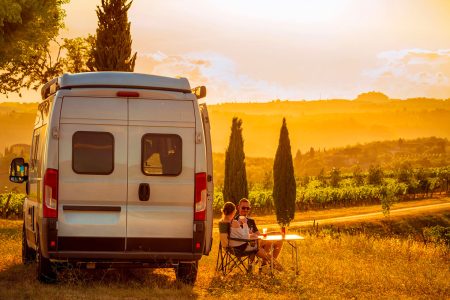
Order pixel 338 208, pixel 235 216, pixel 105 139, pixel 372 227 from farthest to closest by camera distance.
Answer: pixel 338 208, pixel 372 227, pixel 235 216, pixel 105 139

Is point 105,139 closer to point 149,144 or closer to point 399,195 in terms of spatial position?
point 149,144

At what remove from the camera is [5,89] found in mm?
33406

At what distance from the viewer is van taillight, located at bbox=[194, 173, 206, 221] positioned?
34.6 feet

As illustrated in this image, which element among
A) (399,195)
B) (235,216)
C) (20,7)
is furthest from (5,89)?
(399,195)

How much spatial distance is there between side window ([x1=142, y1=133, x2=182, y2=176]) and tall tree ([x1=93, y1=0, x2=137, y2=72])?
18.0m

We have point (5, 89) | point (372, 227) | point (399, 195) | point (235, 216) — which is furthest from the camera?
point (399, 195)

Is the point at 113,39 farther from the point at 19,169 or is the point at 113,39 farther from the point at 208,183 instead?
the point at 208,183

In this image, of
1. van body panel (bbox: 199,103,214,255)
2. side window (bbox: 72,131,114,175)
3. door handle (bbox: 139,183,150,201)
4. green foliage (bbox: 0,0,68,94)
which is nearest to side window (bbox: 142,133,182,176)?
door handle (bbox: 139,183,150,201)

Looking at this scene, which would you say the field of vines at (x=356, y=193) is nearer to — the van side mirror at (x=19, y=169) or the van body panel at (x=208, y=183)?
the van side mirror at (x=19, y=169)

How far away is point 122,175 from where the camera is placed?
1043 centimetres

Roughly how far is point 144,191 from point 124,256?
95cm

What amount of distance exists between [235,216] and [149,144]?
3.75 metres

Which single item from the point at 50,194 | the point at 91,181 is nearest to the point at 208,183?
the point at 91,181

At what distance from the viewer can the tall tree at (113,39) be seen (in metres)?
28.3
